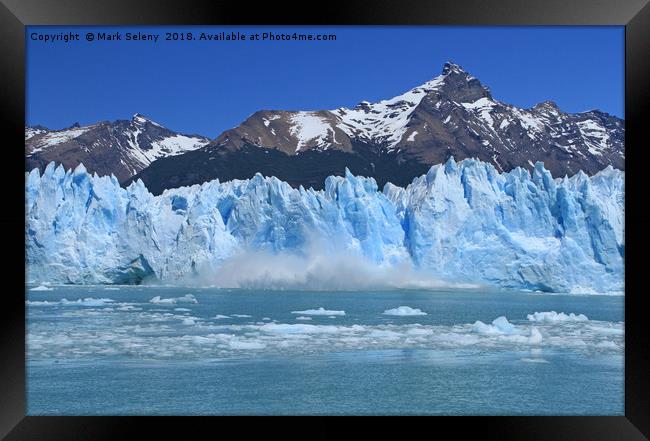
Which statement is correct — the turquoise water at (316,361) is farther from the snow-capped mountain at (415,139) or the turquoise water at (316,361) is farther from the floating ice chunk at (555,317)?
the snow-capped mountain at (415,139)

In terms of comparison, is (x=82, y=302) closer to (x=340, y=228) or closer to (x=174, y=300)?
(x=174, y=300)

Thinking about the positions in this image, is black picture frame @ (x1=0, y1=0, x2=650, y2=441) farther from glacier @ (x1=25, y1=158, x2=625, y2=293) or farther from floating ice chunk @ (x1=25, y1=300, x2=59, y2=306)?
glacier @ (x1=25, y1=158, x2=625, y2=293)

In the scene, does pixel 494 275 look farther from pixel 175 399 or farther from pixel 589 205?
pixel 175 399

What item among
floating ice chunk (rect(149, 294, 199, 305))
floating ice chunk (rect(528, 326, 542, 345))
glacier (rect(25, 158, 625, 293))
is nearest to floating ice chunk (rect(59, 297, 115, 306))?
glacier (rect(25, 158, 625, 293))
